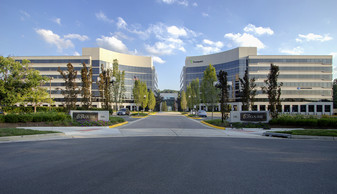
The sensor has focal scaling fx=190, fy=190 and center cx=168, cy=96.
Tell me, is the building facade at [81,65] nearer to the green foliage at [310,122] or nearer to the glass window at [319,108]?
the green foliage at [310,122]

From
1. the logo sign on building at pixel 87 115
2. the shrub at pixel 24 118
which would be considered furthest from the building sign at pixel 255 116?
the shrub at pixel 24 118

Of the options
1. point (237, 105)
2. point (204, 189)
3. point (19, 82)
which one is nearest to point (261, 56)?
point (237, 105)

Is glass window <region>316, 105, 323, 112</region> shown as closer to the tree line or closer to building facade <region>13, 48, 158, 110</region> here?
the tree line

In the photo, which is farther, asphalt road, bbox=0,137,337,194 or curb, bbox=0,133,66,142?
curb, bbox=0,133,66,142

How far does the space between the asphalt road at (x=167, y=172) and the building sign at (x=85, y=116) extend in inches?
407

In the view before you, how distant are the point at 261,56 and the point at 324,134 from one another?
210ft

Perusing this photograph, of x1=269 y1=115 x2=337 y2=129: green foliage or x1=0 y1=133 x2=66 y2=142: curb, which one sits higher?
x1=269 y1=115 x2=337 y2=129: green foliage

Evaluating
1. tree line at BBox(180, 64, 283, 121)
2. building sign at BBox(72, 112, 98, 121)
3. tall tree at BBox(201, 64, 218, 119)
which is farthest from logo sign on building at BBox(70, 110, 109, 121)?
tall tree at BBox(201, 64, 218, 119)

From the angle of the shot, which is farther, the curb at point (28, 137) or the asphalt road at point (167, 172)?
the curb at point (28, 137)

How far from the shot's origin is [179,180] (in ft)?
13.9

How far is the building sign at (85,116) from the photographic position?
17.4 m

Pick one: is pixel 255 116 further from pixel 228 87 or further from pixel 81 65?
pixel 81 65

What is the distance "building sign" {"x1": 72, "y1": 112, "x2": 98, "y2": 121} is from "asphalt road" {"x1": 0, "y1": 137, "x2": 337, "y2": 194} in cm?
1035

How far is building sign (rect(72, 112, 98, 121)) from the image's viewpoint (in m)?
17.4
